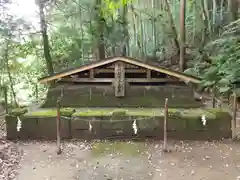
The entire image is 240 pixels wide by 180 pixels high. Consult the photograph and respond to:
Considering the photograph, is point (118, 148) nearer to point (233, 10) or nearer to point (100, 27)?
point (100, 27)

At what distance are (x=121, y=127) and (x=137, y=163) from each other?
1.96 metres

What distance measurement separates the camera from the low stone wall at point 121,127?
9836 millimetres

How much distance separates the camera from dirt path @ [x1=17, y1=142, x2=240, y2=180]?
7434 millimetres

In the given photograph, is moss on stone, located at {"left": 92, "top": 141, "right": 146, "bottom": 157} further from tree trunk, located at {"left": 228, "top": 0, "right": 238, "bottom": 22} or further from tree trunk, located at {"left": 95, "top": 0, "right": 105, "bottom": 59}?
tree trunk, located at {"left": 228, "top": 0, "right": 238, "bottom": 22}

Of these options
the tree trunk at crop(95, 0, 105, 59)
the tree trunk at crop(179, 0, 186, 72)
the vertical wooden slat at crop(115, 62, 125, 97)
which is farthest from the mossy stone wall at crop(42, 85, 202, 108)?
the tree trunk at crop(95, 0, 105, 59)

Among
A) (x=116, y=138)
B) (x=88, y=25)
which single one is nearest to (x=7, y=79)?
(x=88, y=25)

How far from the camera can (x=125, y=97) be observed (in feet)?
38.6

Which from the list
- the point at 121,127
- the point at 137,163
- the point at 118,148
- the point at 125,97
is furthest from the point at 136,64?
the point at 137,163

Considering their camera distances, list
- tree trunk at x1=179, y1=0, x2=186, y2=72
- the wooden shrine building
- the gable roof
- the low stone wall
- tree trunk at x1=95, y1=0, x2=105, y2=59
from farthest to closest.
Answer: tree trunk at x1=95, y1=0, x2=105, y2=59, tree trunk at x1=179, y1=0, x2=186, y2=72, the wooden shrine building, the gable roof, the low stone wall

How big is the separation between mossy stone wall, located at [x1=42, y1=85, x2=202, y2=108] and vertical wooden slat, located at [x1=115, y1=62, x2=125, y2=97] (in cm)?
24

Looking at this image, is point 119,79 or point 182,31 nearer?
point 119,79

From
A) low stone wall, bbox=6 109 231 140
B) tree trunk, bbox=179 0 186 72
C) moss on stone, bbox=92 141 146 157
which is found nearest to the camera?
moss on stone, bbox=92 141 146 157

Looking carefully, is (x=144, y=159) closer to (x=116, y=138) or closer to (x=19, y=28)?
(x=116, y=138)

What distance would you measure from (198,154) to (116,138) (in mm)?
2654
